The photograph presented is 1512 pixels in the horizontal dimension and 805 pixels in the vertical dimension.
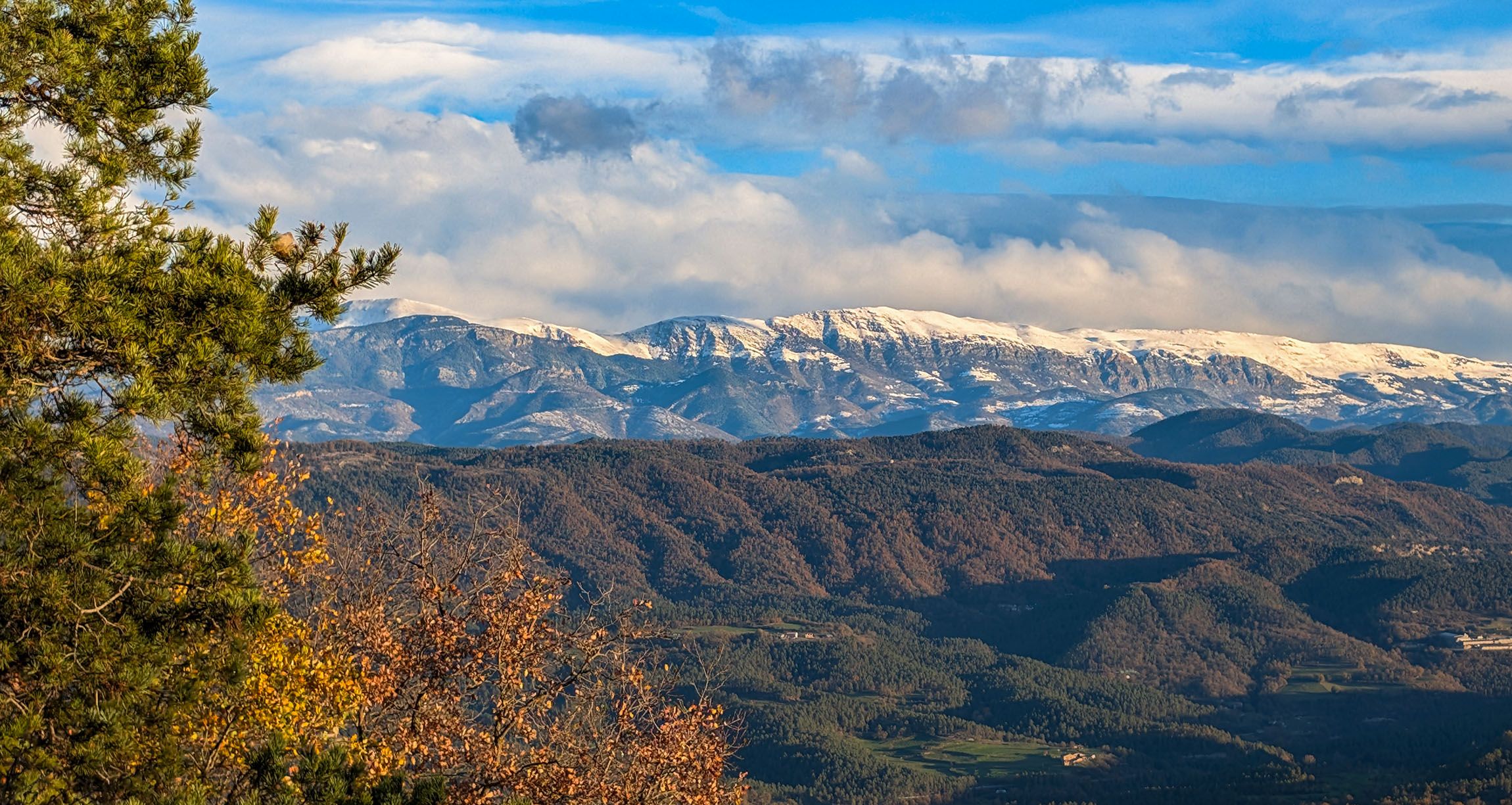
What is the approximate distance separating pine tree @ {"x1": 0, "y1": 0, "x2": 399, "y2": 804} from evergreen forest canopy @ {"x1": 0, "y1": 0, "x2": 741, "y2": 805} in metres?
0.04

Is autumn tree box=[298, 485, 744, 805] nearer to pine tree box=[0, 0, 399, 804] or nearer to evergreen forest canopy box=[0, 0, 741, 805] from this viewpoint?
evergreen forest canopy box=[0, 0, 741, 805]

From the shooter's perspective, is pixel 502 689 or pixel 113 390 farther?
pixel 502 689

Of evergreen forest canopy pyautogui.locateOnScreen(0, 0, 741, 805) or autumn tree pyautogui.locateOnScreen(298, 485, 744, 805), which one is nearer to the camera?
evergreen forest canopy pyautogui.locateOnScreen(0, 0, 741, 805)

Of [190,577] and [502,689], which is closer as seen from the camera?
[190,577]

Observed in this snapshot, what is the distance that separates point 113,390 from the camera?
23.2m

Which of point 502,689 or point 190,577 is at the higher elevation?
point 190,577

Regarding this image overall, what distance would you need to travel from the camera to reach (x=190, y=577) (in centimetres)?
2398

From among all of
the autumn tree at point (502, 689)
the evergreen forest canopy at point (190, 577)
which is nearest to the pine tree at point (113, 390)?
the evergreen forest canopy at point (190, 577)

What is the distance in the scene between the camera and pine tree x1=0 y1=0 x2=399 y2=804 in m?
22.1

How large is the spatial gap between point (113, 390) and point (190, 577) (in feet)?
10.7

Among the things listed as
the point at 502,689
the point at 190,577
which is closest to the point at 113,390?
the point at 190,577

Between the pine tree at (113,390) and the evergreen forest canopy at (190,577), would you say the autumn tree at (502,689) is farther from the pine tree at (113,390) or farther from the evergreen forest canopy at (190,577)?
the pine tree at (113,390)

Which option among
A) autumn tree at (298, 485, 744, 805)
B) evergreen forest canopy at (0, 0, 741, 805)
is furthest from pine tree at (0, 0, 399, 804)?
autumn tree at (298, 485, 744, 805)

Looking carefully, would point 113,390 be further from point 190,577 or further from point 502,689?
point 502,689
